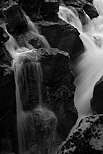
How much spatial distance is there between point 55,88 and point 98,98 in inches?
78.9

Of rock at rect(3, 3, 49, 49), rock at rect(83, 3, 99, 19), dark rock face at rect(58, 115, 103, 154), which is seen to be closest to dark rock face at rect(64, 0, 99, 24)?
rock at rect(83, 3, 99, 19)

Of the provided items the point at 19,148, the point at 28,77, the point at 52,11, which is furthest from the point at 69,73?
the point at 52,11

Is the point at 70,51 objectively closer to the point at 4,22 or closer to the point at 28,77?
the point at 4,22

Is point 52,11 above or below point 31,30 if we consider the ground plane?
above

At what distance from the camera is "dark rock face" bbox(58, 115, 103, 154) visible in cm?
454

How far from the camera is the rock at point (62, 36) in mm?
12836

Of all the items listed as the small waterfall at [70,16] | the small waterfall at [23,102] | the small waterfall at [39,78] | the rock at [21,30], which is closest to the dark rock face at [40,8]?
the rock at [21,30]

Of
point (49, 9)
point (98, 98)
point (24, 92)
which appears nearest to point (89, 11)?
point (49, 9)

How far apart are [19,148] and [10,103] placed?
4.75ft

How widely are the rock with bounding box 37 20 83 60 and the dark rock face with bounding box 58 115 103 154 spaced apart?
8114 millimetres

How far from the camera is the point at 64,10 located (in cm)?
1599

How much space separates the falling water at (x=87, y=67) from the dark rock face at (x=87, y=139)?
22.4ft

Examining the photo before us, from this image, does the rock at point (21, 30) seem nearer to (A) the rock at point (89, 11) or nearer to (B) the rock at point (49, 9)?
(B) the rock at point (49, 9)

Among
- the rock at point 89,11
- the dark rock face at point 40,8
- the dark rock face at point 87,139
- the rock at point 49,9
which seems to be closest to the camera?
the dark rock face at point 87,139
